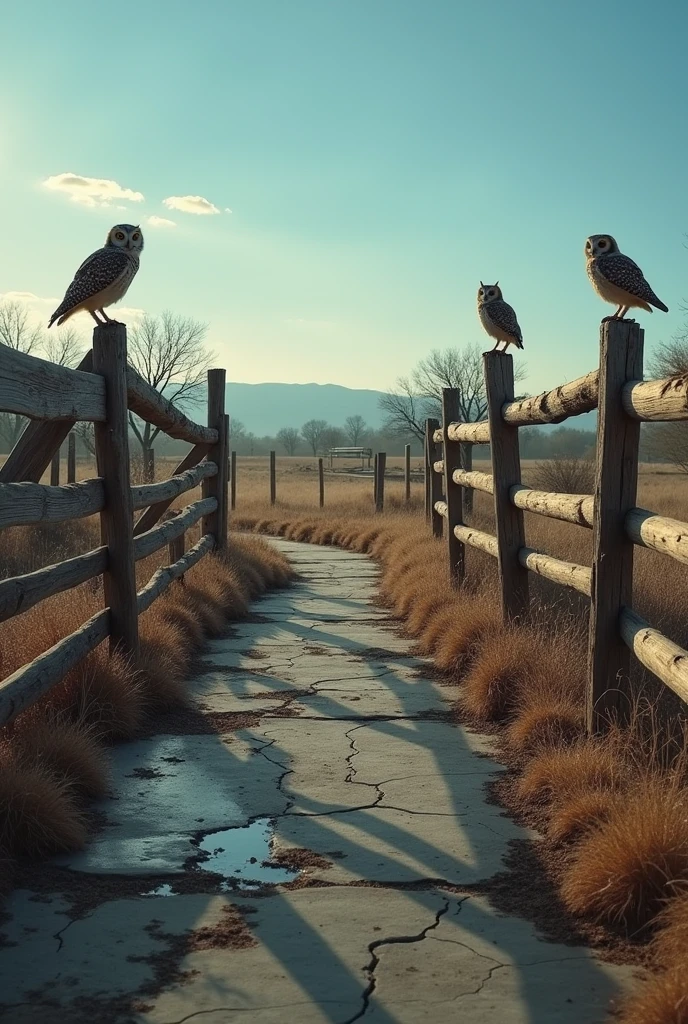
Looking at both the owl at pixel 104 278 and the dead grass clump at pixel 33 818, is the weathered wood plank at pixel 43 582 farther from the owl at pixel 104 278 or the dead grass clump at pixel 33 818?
the owl at pixel 104 278

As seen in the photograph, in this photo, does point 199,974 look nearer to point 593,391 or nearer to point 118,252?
point 593,391

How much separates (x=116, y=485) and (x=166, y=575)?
217cm

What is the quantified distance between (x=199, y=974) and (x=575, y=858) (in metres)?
1.39

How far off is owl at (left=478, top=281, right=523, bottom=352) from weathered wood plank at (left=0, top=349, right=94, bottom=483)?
12.8 feet

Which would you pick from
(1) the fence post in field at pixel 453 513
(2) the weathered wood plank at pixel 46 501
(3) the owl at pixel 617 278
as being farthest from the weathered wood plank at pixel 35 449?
(1) the fence post in field at pixel 453 513

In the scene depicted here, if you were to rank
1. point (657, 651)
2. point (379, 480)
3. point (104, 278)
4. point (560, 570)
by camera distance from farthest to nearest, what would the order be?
1. point (379, 480)
2. point (104, 278)
3. point (560, 570)
4. point (657, 651)

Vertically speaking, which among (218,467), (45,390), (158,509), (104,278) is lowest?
(158,509)

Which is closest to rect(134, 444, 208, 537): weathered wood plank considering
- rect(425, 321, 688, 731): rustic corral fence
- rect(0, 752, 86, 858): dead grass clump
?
rect(425, 321, 688, 731): rustic corral fence

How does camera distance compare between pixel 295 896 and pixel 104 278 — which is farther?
pixel 104 278

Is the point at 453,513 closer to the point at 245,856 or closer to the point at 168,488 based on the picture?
the point at 168,488

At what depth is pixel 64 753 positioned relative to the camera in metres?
4.23

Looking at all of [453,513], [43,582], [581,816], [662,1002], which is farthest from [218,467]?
[662,1002]

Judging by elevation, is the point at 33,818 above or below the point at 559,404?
below

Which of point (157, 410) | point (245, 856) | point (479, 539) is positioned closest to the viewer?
point (245, 856)
